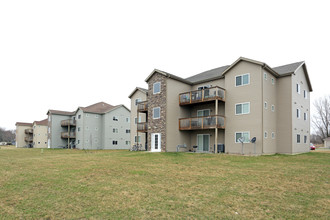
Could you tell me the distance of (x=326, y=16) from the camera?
15.8 metres

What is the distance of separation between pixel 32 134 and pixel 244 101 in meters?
61.3

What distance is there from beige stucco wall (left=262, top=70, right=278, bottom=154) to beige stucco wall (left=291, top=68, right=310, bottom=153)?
1.66 metres

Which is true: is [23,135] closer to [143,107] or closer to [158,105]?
[143,107]

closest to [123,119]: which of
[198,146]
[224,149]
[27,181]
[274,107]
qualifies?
[198,146]

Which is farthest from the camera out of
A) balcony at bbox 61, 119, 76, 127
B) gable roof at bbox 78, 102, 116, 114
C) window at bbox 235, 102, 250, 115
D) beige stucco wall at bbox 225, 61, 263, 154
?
balcony at bbox 61, 119, 76, 127

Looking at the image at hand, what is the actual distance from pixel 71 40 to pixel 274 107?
67.6 ft

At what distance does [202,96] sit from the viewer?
22672 millimetres

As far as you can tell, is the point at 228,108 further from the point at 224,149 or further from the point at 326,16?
the point at 326,16

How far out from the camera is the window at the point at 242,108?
20672 mm

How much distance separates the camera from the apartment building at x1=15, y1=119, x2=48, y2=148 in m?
56.8

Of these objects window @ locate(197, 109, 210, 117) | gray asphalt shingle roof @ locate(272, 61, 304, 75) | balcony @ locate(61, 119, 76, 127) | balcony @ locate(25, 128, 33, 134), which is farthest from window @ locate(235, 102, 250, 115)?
balcony @ locate(25, 128, 33, 134)

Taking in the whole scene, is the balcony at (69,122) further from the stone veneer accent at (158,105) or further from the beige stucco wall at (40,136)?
the stone veneer accent at (158,105)

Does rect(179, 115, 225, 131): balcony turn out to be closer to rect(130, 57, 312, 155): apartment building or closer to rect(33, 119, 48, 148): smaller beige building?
rect(130, 57, 312, 155): apartment building

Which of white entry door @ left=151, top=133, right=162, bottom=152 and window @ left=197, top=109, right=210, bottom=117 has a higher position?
window @ left=197, top=109, right=210, bottom=117
